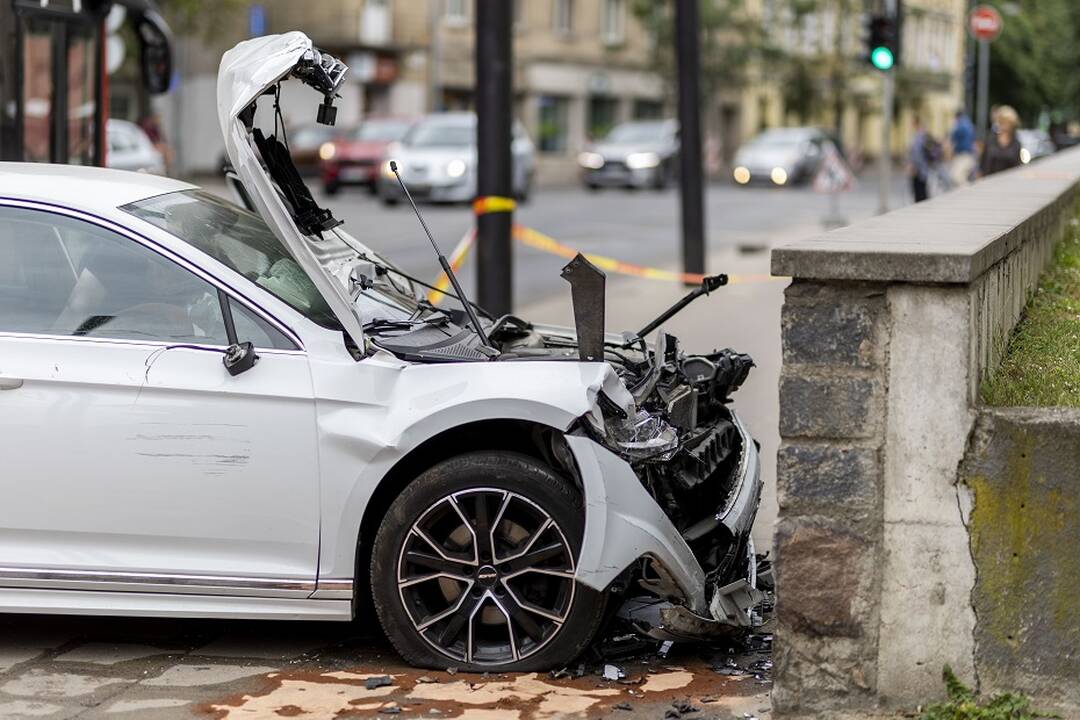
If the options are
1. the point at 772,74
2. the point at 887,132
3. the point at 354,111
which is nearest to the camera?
the point at 887,132

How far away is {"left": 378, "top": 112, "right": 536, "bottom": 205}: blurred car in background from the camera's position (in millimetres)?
32219

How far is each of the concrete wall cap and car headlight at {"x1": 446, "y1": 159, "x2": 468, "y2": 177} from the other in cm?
2469

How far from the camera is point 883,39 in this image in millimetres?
23141

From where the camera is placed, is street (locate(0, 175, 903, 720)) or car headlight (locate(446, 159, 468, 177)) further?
→ car headlight (locate(446, 159, 468, 177))

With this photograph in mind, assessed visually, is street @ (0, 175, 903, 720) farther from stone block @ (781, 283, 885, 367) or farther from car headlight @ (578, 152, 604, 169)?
car headlight @ (578, 152, 604, 169)

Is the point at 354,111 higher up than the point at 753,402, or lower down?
higher up

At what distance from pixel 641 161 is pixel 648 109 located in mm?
24257

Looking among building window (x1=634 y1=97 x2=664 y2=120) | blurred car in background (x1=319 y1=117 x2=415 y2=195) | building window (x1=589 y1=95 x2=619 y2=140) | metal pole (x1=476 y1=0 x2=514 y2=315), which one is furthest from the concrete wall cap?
building window (x1=634 y1=97 x2=664 y2=120)

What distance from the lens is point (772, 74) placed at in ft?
216

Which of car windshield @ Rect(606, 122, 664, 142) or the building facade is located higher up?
the building facade

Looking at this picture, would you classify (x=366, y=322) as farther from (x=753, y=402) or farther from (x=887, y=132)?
(x=887, y=132)

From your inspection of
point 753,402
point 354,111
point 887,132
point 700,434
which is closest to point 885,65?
point 887,132

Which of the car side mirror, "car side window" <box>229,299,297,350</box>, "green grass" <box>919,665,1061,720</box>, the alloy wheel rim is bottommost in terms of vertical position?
"green grass" <box>919,665,1061,720</box>

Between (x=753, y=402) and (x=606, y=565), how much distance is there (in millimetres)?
5388
